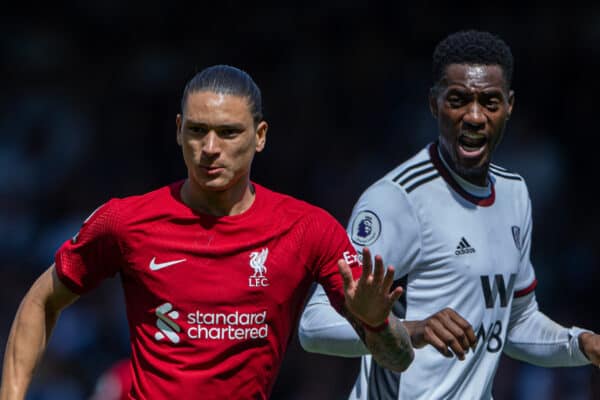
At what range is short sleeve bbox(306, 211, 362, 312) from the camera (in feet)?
14.4

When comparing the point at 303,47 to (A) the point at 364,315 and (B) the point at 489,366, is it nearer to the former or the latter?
(B) the point at 489,366

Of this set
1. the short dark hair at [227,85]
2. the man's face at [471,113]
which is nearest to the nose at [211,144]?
the short dark hair at [227,85]

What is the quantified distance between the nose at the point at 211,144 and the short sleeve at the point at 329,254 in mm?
448

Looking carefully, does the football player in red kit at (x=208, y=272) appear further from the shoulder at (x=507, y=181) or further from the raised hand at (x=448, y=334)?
the shoulder at (x=507, y=181)

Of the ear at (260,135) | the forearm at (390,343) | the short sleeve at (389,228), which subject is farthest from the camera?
the short sleeve at (389,228)

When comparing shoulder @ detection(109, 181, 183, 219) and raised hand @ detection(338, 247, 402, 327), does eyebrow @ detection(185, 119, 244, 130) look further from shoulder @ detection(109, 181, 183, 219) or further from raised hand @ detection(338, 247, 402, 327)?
raised hand @ detection(338, 247, 402, 327)

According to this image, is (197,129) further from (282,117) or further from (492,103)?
(282,117)

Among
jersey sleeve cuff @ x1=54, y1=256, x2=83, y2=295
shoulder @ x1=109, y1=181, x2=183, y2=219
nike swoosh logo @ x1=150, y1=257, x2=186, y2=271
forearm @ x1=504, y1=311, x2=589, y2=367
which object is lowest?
forearm @ x1=504, y1=311, x2=589, y2=367

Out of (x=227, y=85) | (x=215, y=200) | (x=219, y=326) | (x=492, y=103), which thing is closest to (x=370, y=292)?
(x=219, y=326)

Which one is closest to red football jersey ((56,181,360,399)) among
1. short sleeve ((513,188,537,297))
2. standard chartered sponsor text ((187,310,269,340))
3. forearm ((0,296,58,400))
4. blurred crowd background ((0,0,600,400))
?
standard chartered sponsor text ((187,310,269,340))

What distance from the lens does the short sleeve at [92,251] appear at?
14.2 ft

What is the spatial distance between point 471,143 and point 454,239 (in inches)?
16.7

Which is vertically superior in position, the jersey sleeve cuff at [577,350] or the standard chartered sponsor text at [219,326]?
the standard chartered sponsor text at [219,326]

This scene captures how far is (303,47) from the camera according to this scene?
34.3ft
